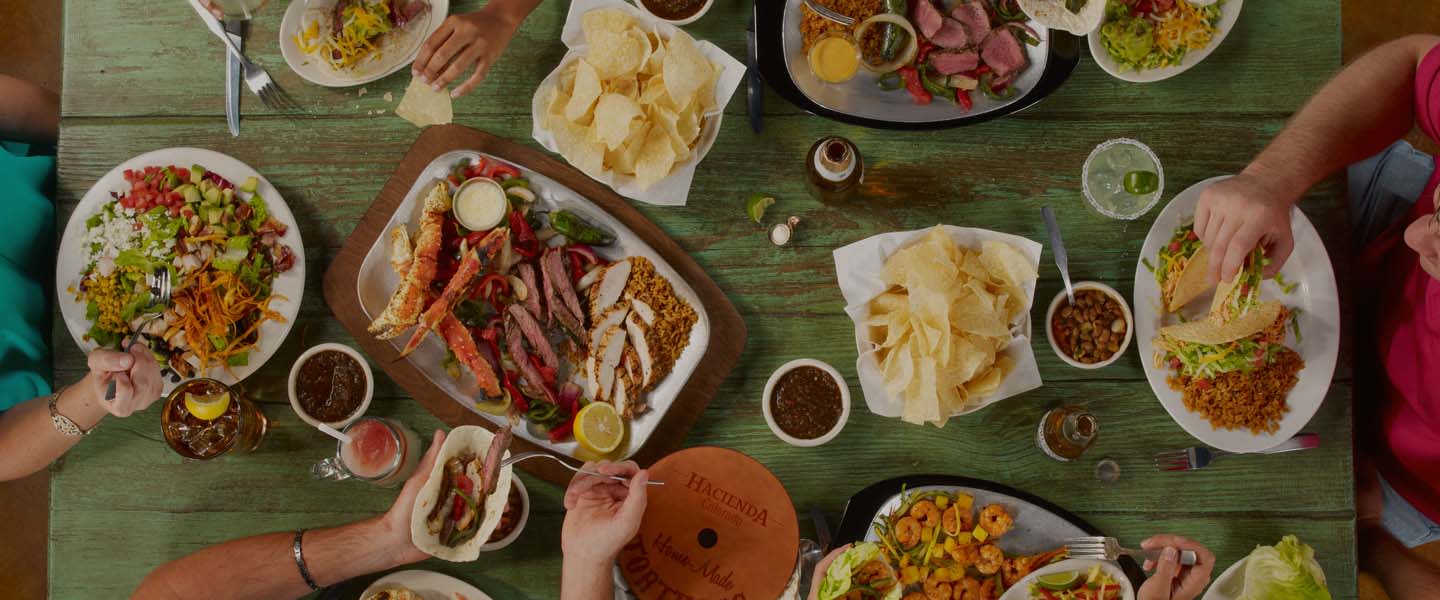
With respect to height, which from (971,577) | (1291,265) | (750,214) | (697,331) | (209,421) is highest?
(1291,265)

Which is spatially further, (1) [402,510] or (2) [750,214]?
(2) [750,214]

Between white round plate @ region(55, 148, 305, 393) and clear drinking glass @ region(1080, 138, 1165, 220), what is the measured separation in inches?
90.0

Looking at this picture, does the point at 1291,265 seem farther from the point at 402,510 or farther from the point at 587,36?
the point at 402,510

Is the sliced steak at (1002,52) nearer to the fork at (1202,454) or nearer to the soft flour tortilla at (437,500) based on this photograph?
the fork at (1202,454)

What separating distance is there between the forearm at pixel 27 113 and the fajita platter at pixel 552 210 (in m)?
1.35

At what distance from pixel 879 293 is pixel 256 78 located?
6.29ft

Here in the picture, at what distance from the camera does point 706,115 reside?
90.8 inches

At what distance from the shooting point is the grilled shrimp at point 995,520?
2.23m

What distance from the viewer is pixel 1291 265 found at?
2.32m

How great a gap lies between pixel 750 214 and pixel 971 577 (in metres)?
1.19

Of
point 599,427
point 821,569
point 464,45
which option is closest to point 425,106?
point 464,45

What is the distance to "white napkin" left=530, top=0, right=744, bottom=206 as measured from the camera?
229 cm

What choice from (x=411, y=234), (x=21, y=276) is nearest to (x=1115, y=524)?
(x=411, y=234)

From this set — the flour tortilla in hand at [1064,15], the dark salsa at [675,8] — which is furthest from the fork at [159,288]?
the flour tortilla in hand at [1064,15]
